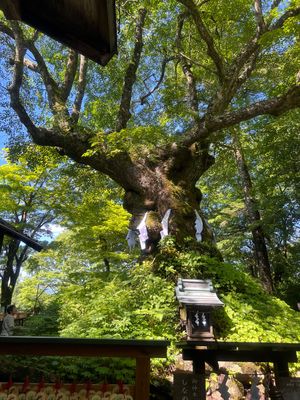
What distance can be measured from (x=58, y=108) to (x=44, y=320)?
247 inches

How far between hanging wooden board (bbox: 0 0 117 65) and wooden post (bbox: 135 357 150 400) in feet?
9.26

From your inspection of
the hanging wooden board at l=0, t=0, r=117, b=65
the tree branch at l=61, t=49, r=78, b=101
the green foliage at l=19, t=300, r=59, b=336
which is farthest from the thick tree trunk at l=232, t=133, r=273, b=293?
the hanging wooden board at l=0, t=0, r=117, b=65

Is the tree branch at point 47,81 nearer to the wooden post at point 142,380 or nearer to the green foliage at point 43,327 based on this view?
the green foliage at point 43,327

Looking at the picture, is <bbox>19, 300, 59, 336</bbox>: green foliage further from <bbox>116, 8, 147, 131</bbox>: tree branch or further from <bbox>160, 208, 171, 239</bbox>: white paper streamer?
<bbox>116, 8, 147, 131</bbox>: tree branch

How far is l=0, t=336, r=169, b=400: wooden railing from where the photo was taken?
3.04 meters

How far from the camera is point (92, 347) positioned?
314 cm

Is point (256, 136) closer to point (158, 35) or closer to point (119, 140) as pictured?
point (158, 35)

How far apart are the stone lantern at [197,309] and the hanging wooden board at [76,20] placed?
4.27 meters


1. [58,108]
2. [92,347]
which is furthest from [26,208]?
[92,347]

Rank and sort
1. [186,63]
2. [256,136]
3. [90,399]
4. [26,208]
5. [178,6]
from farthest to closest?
[26,208], [256,136], [178,6], [186,63], [90,399]

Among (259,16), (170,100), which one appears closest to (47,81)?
(170,100)

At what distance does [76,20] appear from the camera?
2834 millimetres

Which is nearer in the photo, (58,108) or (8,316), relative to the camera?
(8,316)

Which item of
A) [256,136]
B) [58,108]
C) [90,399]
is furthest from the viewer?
[256,136]
